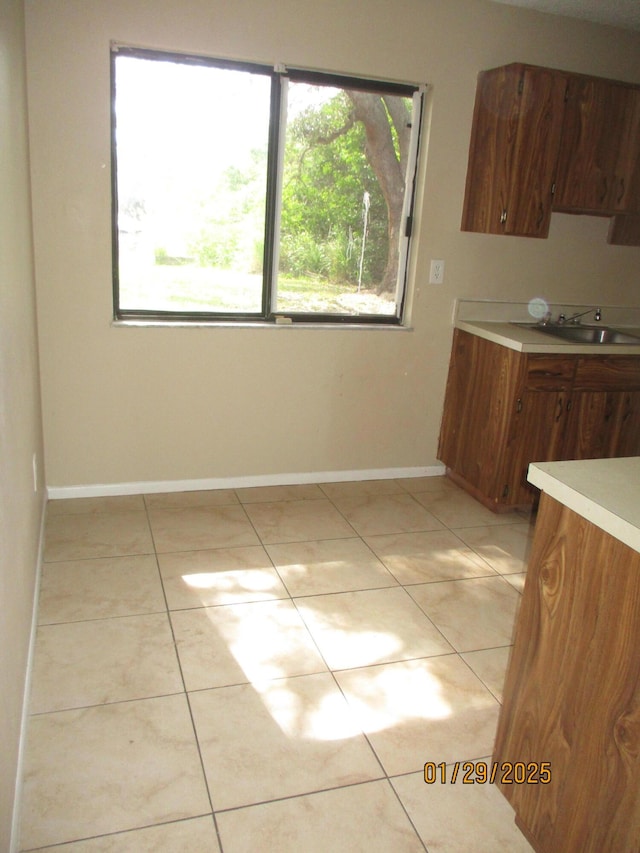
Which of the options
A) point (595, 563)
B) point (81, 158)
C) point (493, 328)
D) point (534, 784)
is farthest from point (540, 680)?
point (81, 158)

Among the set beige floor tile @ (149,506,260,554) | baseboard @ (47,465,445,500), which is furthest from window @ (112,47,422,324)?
beige floor tile @ (149,506,260,554)

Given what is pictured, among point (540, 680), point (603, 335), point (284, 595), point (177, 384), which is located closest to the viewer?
point (540, 680)

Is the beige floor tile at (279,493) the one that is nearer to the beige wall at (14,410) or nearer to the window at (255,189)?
the window at (255,189)

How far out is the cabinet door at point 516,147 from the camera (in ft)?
10.5

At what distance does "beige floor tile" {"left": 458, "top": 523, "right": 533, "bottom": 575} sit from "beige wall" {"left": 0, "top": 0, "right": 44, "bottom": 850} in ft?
6.13

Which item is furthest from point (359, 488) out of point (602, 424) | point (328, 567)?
point (602, 424)

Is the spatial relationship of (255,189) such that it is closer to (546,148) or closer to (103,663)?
(546,148)

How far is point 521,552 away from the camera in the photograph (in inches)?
123

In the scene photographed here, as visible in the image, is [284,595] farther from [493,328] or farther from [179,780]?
[493,328]

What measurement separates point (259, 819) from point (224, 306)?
2.31 meters

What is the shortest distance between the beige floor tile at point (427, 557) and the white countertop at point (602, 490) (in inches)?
51.3

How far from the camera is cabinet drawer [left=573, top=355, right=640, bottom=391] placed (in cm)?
333

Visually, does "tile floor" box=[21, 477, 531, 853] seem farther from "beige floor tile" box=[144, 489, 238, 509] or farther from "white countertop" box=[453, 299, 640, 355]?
"white countertop" box=[453, 299, 640, 355]

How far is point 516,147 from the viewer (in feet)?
10.7
